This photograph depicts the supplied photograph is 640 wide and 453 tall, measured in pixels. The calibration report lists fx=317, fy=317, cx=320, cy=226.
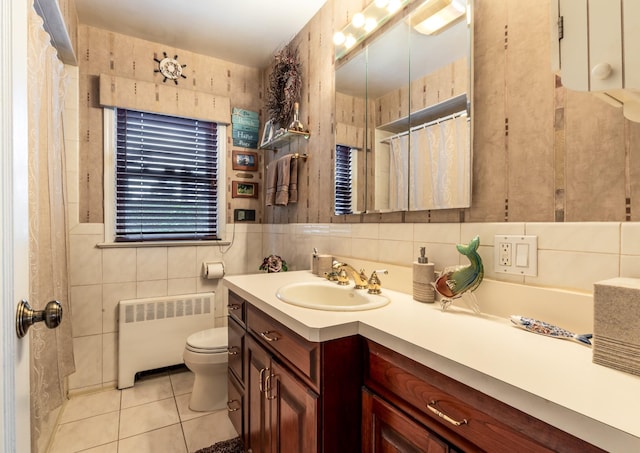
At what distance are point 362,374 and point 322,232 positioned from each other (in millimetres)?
1110

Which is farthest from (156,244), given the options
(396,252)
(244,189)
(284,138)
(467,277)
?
(467,277)

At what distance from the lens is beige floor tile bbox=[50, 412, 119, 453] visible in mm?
1631

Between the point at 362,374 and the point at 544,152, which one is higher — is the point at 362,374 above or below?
below

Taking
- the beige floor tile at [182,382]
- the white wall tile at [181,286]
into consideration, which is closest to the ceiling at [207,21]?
the white wall tile at [181,286]

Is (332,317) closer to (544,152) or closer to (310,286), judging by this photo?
(310,286)

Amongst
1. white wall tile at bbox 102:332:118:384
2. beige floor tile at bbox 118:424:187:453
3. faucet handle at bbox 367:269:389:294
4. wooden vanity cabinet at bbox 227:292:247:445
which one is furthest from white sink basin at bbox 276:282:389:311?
white wall tile at bbox 102:332:118:384

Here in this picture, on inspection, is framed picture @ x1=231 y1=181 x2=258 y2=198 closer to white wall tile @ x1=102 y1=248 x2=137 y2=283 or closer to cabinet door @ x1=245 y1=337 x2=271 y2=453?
white wall tile @ x1=102 y1=248 x2=137 y2=283

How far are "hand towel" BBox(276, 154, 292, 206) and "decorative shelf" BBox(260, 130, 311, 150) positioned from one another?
0.14m

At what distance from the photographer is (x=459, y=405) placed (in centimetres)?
64

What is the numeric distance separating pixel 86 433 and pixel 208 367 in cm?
71

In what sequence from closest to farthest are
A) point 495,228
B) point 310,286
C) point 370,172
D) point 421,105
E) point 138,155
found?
point 495,228 → point 421,105 → point 310,286 → point 370,172 → point 138,155

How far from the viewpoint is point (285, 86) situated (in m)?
2.22

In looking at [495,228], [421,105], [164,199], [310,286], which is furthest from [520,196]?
[164,199]

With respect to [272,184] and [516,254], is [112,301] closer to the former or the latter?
[272,184]
